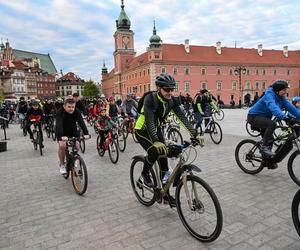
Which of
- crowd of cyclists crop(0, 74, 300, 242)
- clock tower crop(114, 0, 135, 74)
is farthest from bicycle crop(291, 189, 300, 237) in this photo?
clock tower crop(114, 0, 135, 74)

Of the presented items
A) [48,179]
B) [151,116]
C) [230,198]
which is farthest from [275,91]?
[48,179]

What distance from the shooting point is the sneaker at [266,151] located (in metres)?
5.18

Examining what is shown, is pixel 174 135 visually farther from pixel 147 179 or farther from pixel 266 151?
pixel 147 179

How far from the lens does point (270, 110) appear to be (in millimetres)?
4965

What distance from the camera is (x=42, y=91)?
11312 cm

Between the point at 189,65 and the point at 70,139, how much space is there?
69.3 meters

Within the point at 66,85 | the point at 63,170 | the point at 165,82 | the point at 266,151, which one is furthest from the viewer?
the point at 66,85

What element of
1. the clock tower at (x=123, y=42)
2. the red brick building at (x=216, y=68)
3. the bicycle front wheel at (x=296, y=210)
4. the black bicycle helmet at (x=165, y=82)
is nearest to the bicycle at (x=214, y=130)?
the black bicycle helmet at (x=165, y=82)

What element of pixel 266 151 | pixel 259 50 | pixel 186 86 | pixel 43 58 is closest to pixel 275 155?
pixel 266 151

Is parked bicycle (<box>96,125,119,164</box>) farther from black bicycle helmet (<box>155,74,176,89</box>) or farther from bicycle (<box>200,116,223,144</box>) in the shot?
black bicycle helmet (<box>155,74,176,89</box>)

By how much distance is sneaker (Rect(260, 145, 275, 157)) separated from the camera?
17.0 ft

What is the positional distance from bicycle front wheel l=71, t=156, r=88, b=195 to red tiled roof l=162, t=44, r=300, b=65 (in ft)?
220

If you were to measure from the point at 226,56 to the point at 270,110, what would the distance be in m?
76.9

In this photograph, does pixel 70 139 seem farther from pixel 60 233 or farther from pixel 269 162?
pixel 269 162
